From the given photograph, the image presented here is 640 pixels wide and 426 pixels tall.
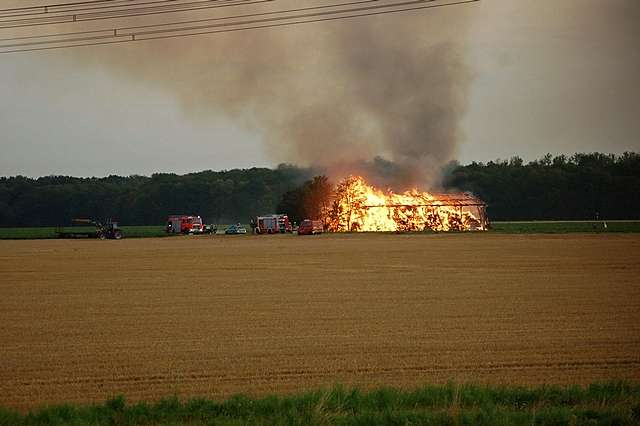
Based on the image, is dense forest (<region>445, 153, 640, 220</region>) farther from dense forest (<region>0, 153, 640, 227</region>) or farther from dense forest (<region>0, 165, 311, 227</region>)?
dense forest (<region>0, 165, 311, 227</region>)

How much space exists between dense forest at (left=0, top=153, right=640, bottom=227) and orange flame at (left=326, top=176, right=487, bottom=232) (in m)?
8.73

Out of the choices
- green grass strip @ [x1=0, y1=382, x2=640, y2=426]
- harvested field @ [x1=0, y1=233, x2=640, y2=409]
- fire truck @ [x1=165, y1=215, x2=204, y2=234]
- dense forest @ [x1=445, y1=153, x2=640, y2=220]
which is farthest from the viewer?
dense forest @ [x1=445, y1=153, x2=640, y2=220]

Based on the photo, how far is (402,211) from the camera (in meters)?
88.7

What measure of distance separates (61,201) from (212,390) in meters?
Result: 160

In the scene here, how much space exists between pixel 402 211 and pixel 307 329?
7175 cm

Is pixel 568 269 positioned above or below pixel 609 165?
below

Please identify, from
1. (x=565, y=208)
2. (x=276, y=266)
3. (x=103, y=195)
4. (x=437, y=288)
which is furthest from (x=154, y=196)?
(x=437, y=288)

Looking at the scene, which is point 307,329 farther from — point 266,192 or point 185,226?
point 266,192

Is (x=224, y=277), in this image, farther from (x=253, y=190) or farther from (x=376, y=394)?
(x=253, y=190)

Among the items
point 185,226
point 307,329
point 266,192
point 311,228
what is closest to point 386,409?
point 307,329

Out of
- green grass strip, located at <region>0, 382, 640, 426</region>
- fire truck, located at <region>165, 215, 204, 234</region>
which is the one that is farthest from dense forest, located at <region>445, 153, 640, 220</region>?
green grass strip, located at <region>0, 382, 640, 426</region>

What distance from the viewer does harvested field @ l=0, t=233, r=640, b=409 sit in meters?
12.8

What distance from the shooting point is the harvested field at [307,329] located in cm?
1284

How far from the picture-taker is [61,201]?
164000mm
